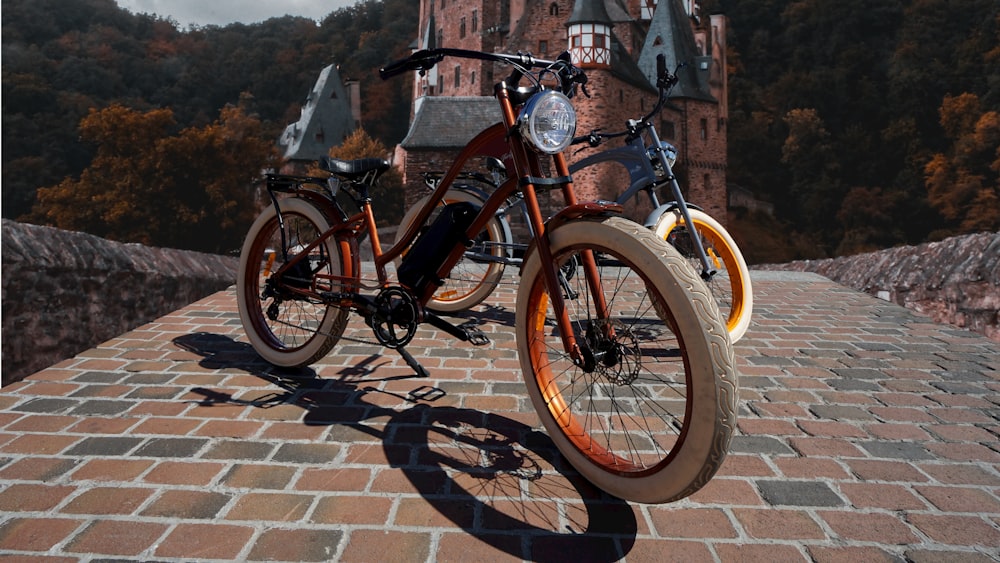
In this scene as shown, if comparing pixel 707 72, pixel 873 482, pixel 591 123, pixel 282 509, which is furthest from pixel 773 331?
pixel 707 72

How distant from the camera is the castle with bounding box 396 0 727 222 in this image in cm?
3728

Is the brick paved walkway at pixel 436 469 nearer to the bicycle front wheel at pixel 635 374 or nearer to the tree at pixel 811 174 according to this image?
the bicycle front wheel at pixel 635 374

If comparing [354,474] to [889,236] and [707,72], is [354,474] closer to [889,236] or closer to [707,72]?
[707,72]

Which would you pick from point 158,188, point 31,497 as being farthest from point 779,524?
point 158,188

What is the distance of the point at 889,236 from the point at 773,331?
52.1m

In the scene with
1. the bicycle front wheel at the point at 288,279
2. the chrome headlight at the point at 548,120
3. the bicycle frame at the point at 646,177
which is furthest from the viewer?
the bicycle frame at the point at 646,177

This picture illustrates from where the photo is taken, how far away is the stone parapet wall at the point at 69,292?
137 inches

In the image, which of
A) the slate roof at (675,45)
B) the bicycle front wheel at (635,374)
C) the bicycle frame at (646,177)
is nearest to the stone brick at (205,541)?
the bicycle front wheel at (635,374)

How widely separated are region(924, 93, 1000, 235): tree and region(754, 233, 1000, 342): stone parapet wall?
46.6 m

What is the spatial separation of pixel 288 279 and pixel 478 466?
1.69 meters

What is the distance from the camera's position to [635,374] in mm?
2066

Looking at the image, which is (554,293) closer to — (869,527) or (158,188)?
(869,527)

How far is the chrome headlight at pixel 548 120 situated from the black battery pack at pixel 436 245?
0.70 meters

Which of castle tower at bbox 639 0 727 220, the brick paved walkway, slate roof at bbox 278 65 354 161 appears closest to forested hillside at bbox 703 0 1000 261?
castle tower at bbox 639 0 727 220
